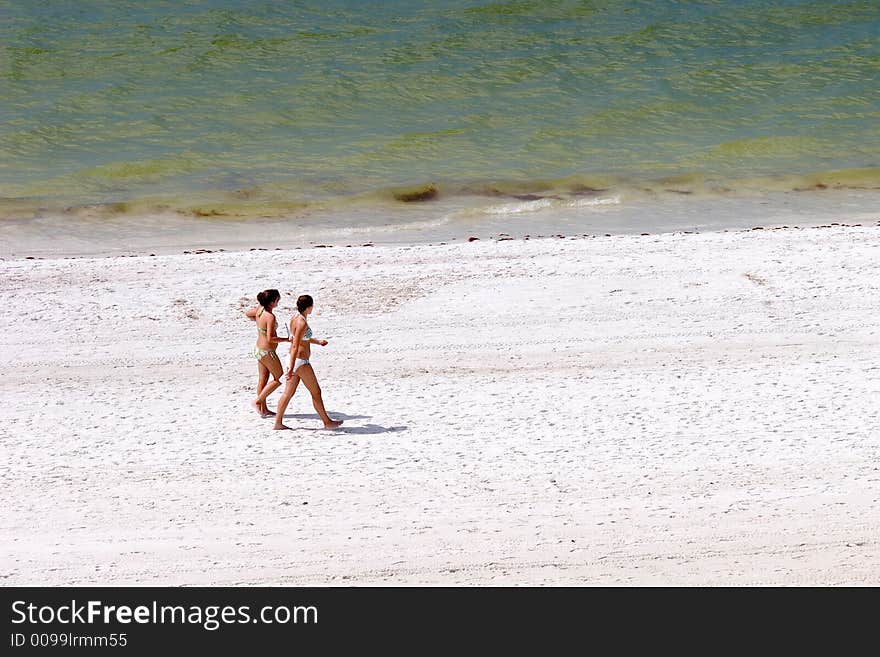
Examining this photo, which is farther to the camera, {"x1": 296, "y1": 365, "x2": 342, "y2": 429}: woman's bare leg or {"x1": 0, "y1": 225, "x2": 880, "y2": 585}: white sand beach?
{"x1": 296, "y1": 365, "x2": 342, "y2": 429}: woman's bare leg

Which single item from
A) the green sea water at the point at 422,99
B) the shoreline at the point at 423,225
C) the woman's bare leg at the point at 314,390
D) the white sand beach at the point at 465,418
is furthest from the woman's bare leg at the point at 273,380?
the green sea water at the point at 422,99

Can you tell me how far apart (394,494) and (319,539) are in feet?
2.78

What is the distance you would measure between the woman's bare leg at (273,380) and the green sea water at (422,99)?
9227 millimetres

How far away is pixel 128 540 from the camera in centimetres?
735

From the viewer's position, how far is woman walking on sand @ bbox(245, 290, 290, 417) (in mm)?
9664

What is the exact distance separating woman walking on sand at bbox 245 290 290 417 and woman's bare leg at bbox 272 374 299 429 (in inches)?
11.2

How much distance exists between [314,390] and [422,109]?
15111 millimetres

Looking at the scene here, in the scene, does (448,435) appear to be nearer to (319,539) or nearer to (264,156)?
(319,539)

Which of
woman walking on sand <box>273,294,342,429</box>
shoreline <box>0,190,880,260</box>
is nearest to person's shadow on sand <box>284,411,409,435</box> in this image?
woman walking on sand <box>273,294,342,429</box>

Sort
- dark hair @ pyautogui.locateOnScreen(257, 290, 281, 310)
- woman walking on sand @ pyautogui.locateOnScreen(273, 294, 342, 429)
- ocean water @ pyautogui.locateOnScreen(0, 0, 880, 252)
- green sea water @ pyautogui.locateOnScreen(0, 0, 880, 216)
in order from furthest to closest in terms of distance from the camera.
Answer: green sea water @ pyautogui.locateOnScreen(0, 0, 880, 216) → ocean water @ pyautogui.locateOnScreen(0, 0, 880, 252) → dark hair @ pyautogui.locateOnScreen(257, 290, 281, 310) → woman walking on sand @ pyautogui.locateOnScreen(273, 294, 342, 429)

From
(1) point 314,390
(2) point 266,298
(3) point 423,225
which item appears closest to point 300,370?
(1) point 314,390

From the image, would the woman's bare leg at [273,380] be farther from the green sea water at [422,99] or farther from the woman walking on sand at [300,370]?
the green sea water at [422,99]

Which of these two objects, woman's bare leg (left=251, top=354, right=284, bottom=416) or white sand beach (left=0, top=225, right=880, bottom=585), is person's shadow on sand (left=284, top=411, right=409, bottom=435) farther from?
woman's bare leg (left=251, top=354, right=284, bottom=416)

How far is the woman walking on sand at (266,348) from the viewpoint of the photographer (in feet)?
31.7
